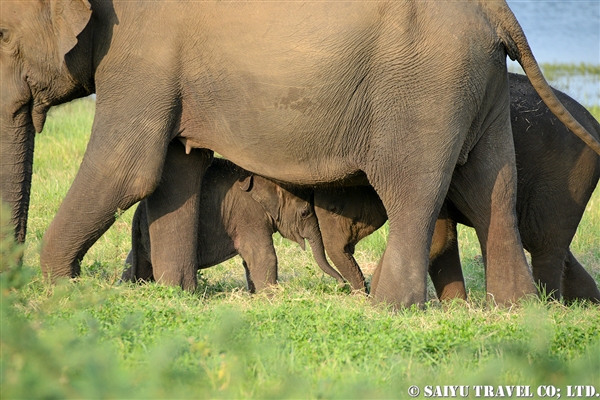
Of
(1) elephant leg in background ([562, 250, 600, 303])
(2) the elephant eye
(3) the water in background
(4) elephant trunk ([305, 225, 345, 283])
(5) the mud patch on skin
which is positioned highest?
(3) the water in background

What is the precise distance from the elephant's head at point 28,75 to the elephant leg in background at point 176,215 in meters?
0.74

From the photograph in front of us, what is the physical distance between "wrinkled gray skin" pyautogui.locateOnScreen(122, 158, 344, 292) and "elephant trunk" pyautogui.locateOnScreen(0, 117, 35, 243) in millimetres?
1185

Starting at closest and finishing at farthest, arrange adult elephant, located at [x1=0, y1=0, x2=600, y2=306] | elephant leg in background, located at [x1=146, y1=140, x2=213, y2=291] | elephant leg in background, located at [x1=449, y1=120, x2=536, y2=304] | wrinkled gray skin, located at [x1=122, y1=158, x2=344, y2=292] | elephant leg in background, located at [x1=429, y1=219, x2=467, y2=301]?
1. adult elephant, located at [x1=0, y1=0, x2=600, y2=306]
2. elephant leg in background, located at [x1=449, y1=120, x2=536, y2=304]
3. elephant leg in background, located at [x1=146, y1=140, x2=213, y2=291]
4. elephant leg in background, located at [x1=429, y1=219, x2=467, y2=301]
5. wrinkled gray skin, located at [x1=122, y1=158, x2=344, y2=292]

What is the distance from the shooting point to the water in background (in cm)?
1725

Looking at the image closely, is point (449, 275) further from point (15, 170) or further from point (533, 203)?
point (15, 170)

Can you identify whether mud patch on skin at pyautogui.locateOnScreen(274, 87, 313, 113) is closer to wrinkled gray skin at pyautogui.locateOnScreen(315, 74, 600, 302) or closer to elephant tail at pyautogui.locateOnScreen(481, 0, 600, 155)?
elephant tail at pyautogui.locateOnScreen(481, 0, 600, 155)

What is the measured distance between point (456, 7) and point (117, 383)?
329 cm

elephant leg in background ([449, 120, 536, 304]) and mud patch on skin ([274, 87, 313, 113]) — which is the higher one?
mud patch on skin ([274, 87, 313, 113])

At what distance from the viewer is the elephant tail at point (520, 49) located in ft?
18.6

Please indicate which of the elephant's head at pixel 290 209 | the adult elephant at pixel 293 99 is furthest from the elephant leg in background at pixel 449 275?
the adult elephant at pixel 293 99

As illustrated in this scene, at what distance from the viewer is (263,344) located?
408 cm

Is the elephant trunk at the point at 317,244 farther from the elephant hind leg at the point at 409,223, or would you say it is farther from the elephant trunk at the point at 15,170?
the elephant trunk at the point at 15,170

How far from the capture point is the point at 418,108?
18.2ft

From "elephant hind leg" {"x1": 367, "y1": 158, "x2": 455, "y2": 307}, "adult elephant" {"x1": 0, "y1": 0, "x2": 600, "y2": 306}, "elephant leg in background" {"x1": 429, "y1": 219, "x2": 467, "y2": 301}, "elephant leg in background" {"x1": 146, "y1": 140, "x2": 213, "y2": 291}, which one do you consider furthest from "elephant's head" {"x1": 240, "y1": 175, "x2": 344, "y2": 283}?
"elephant hind leg" {"x1": 367, "y1": 158, "x2": 455, "y2": 307}
